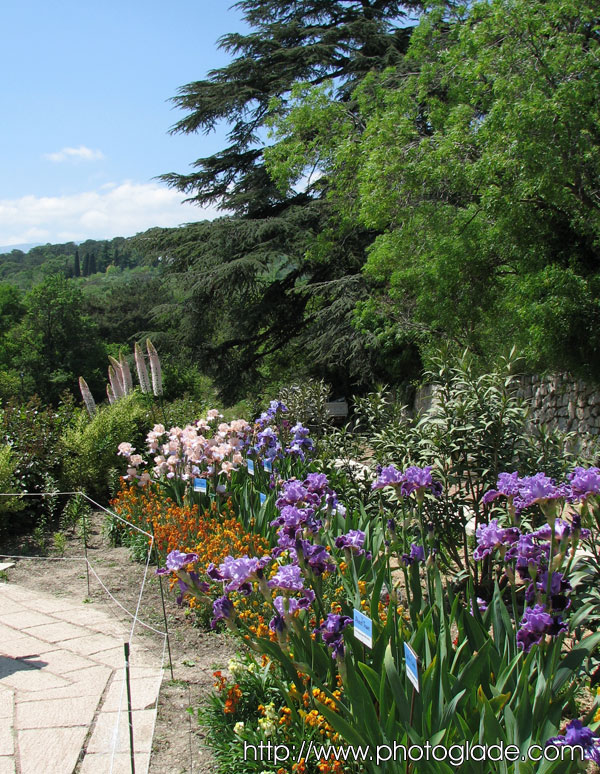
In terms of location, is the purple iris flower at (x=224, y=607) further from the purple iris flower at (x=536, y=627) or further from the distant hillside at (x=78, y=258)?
the distant hillside at (x=78, y=258)

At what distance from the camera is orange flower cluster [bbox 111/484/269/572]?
4.02 m

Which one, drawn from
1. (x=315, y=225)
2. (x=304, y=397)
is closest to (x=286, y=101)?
(x=315, y=225)

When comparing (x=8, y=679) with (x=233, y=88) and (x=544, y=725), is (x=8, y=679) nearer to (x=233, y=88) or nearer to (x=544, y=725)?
(x=544, y=725)

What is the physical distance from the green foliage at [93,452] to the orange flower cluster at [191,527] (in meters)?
1.04

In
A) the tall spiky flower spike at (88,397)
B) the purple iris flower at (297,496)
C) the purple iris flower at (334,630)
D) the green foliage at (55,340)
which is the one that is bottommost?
the purple iris flower at (334,630)

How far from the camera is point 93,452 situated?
22.7 feet

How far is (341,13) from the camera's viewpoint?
19.5 metres

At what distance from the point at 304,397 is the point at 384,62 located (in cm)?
1236

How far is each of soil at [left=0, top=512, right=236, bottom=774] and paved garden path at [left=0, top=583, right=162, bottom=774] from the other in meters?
0.08

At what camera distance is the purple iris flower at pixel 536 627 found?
1965mm

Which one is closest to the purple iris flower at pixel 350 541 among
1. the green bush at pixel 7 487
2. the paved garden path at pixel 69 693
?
the paved garden path at pixel 69 693

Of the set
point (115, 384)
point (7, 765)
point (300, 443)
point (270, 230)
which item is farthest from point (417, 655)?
point (270, 230)

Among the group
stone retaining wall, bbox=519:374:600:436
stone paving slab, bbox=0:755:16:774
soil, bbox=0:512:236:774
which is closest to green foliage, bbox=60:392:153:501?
soil, bbox=0:512:236:774

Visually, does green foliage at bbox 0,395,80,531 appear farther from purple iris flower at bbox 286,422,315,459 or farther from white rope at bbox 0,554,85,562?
purple iris flower at bbox 286,422,315,459
